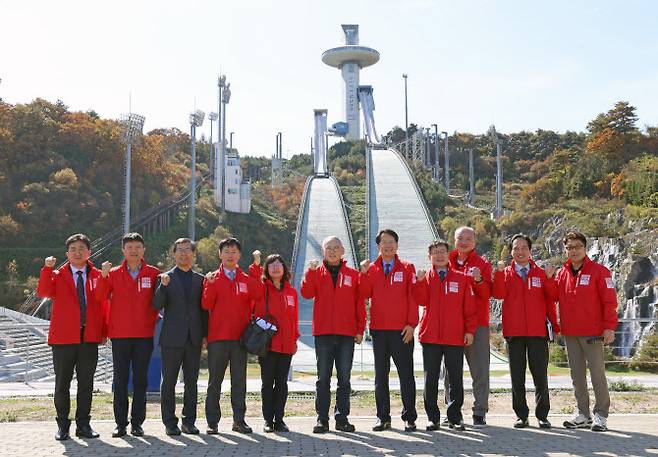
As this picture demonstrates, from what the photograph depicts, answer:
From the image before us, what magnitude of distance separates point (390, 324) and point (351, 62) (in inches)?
2679

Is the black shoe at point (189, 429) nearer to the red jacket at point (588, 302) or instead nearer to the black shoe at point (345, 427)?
the black shoe at point (345, 427)

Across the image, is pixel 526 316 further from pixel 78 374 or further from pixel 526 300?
pixel 78 374

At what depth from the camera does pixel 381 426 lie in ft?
22.4

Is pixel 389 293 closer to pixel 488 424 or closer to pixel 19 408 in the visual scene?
pixel 488 424

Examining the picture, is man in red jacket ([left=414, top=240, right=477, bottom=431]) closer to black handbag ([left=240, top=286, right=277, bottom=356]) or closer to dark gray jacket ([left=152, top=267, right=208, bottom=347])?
black handbag ([left=240, top=286, right=277, bottom=356])

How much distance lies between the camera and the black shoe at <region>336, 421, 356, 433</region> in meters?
6.79

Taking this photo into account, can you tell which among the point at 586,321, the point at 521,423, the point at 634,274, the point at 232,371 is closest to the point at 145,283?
the point at 232,371

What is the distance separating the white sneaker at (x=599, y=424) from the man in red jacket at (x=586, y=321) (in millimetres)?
28

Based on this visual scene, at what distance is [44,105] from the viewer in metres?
38.4

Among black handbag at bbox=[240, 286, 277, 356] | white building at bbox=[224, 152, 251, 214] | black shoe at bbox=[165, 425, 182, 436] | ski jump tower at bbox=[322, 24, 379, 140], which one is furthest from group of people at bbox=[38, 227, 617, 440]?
ski jump tower at bbox=[322, 24, 379, 140]

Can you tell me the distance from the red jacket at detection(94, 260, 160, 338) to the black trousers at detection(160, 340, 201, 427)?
323 mm

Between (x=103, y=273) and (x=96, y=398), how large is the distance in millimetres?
3121

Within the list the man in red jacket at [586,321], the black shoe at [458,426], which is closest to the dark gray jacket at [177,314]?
the black shoe at [458,426]

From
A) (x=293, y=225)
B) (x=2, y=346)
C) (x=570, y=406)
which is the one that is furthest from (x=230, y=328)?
(x=293, y=225)
